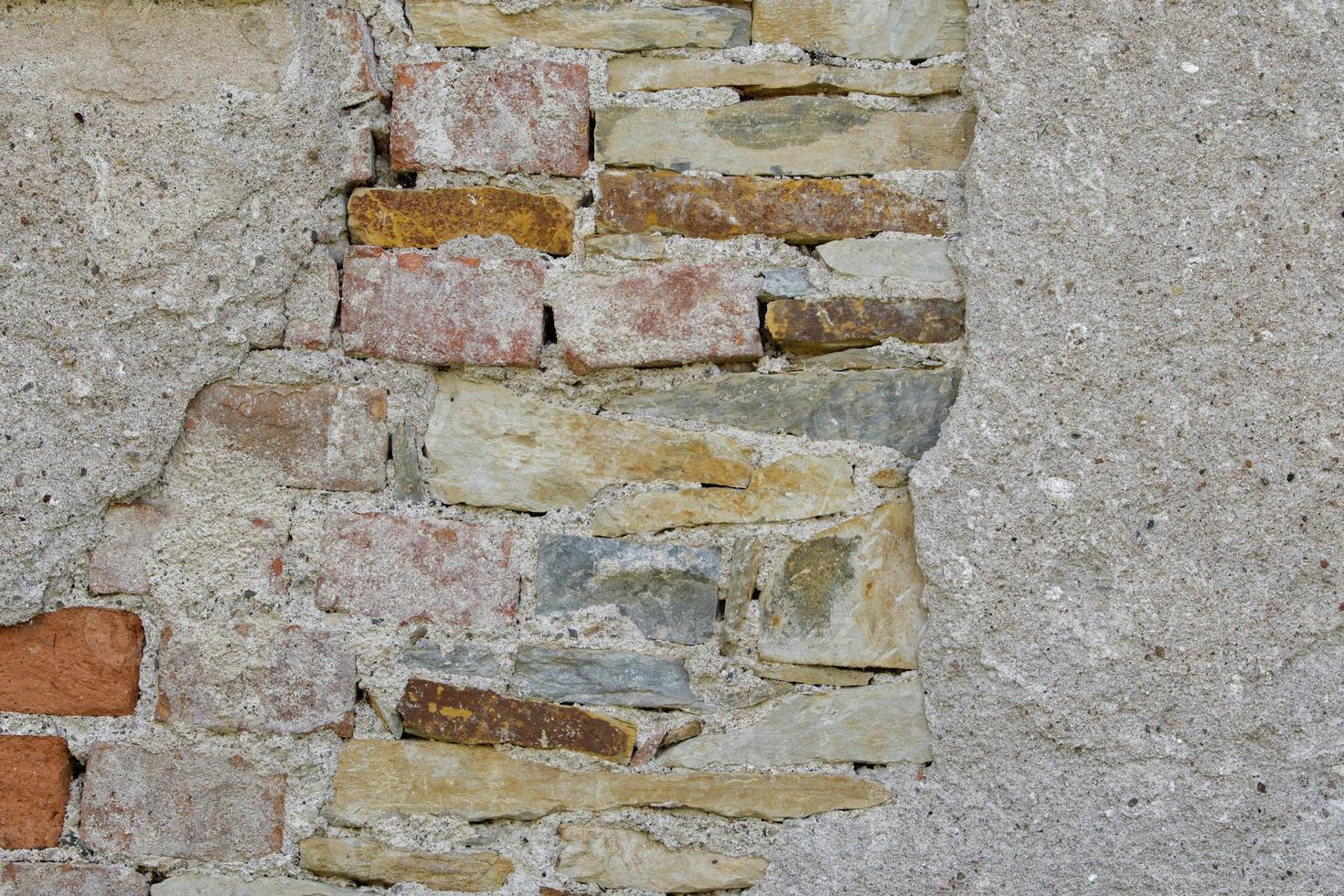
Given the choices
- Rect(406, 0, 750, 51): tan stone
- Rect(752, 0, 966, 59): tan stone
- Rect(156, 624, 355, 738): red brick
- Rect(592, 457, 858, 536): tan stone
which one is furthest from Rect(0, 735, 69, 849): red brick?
Rect(752, 0, 966, 59): tan stone

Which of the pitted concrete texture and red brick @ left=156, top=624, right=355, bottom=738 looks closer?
the pitted concrete texture

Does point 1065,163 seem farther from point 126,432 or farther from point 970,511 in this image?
point 126,432

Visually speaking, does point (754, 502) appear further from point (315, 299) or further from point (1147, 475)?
point (315, 299)

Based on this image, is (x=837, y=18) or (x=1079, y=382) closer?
(x=1079, y=382)

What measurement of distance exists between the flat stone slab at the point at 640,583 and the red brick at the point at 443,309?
21cm

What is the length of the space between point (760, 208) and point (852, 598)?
0.42 m

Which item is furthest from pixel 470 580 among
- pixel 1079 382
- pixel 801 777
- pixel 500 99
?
pixel 1079 382

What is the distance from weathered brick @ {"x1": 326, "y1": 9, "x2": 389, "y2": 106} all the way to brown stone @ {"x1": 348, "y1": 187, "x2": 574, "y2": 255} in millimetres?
106

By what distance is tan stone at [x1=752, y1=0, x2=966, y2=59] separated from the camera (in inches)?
44.2

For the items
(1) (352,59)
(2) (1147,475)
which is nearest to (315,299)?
(1) (352,59)

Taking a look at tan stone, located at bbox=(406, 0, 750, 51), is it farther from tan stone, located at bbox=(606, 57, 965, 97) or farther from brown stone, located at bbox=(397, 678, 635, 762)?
brown stone, located at bbox=(397, 678, 635, 762)

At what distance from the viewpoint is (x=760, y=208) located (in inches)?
44.1

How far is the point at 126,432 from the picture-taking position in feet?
3.57

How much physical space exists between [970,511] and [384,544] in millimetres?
603
